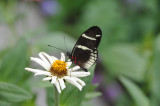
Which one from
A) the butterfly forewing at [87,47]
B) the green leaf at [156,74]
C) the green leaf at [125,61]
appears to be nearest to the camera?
the butterfly forewing at [87,47]

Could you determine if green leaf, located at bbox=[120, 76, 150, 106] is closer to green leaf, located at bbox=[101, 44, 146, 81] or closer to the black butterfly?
the black butterfly

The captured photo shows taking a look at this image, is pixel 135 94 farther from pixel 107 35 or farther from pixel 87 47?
pixel 107 35

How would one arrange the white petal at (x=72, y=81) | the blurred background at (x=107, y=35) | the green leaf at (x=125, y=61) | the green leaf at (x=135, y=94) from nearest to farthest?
the white petal at (x=72, y=81) < the green leaf at (x=135, y=94) < the blurred background at (x=107, y=35) < the green leaf at (x=125, y=61)

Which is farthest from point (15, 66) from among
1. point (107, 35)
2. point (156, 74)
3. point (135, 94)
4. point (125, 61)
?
point (107, 35)

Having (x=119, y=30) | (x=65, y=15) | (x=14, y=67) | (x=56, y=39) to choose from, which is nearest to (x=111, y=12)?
(x=119, y=30)

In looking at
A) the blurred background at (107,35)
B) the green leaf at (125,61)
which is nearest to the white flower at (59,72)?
the blurred background at (107,35)

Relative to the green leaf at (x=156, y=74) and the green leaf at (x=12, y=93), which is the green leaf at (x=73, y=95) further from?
the green leaf at (x=156, y=74)
